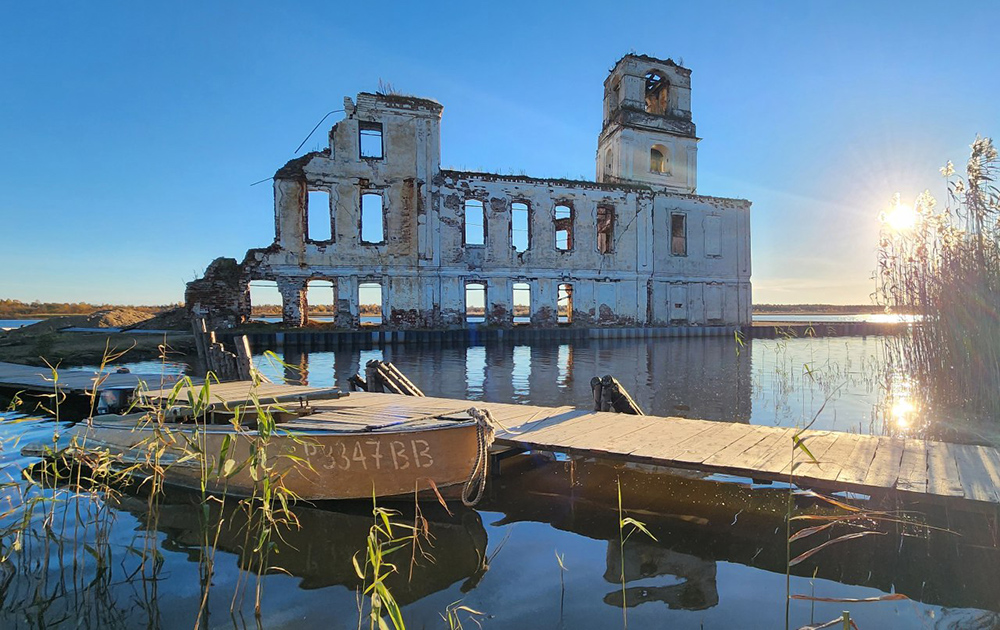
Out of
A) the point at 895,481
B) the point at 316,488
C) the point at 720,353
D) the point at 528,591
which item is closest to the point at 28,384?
the point at 316,488

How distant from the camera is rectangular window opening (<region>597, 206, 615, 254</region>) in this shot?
2823 centimetres

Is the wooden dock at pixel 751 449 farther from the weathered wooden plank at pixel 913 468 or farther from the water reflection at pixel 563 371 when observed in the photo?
the water reflection at pixel 563 371

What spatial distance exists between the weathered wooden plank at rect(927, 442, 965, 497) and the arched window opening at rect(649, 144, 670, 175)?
92.4ft

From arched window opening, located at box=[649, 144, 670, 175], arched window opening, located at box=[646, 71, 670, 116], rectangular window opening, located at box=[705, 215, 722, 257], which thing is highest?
arched window opening, located at box=[646, 71, 670, 116]

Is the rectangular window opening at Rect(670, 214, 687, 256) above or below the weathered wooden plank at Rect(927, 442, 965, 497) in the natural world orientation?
above

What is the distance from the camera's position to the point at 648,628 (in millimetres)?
2703

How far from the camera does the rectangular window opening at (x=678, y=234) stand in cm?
2961

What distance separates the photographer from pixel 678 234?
29984 millimetres

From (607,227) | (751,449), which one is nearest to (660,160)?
(607,227)

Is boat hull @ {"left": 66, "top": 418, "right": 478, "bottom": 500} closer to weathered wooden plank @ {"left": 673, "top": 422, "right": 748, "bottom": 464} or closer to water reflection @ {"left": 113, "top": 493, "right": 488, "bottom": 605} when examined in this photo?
water reflection @ {"left": 113, "top": 493, "right": 488, "bottom": 605}

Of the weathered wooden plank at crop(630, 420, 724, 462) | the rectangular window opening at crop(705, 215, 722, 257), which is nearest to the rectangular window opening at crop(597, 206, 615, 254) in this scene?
the rectangular window opening at crop(705, 215, 722, 257)

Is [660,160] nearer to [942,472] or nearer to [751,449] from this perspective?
[751,449]

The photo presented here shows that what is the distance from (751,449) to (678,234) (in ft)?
89.8

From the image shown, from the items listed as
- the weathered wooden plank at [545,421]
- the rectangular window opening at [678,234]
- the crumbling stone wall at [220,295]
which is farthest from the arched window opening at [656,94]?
the weathered wooden plank at [545,421]
